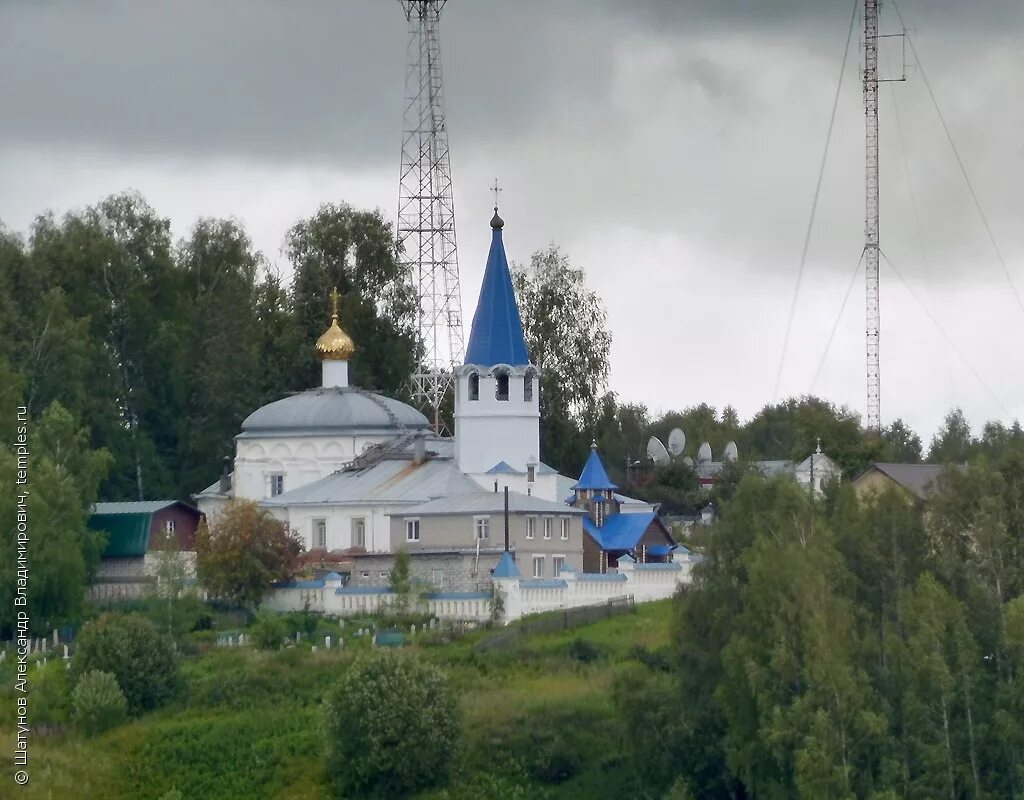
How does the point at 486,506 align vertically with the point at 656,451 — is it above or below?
below

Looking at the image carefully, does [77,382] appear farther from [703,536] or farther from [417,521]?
[703,536]

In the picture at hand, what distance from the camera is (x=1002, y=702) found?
34781mm

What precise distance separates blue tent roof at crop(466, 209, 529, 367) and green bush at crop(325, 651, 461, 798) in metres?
15.8

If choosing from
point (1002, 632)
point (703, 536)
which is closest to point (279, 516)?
point (703, 536)

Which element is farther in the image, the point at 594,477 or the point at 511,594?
the point at 594,477

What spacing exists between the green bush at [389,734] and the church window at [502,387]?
1535cm

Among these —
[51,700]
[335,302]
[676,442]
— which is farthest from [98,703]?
[676,442]

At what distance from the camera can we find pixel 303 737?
1537 inches

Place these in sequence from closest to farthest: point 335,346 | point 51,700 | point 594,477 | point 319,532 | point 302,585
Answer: point 51,700, point 302,585, point 594,477, point 319,532, point 335,346

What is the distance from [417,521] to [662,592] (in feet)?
16.6

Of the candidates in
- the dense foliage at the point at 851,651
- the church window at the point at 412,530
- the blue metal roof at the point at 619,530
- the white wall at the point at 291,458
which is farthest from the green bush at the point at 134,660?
the white wall at the point at 291,458

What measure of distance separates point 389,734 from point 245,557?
11.1 metres

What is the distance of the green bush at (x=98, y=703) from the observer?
39.3 metres

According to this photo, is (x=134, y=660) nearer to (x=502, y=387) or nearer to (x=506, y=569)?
(x=506, y=569)
